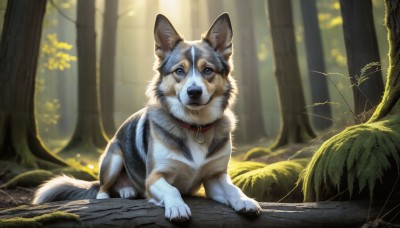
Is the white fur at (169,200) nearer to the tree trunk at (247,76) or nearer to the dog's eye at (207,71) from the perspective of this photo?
the dog's eye at (207,71)

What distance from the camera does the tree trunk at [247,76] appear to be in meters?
14.5

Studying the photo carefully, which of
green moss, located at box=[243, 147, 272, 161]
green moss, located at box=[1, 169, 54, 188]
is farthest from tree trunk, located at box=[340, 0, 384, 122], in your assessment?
green moss, located at box=[1, 169, 54, 188]

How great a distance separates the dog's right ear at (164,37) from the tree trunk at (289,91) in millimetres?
4988

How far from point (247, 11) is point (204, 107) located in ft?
A: 39.2

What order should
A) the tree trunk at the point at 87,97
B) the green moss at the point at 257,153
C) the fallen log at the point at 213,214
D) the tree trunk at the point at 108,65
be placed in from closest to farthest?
the fallen log at the point at 213,214 < the green moss at the point at 257,153 < the tree trunk at the point at 87,97 < the tree trunk at the point at 108,65

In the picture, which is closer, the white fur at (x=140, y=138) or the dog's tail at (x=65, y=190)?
the white fur at (x=140, y=138)

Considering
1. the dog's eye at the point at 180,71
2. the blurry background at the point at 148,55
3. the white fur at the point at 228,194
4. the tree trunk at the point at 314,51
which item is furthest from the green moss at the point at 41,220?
the tree trunk at the point at 314,51

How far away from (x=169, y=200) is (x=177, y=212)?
16 cm

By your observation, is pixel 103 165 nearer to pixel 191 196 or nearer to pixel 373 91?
pixel 191 196

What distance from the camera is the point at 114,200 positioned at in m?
3.09

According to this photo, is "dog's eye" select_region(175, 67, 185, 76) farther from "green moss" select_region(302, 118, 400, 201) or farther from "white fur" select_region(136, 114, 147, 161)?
"green moss" select_region(302, 118, 400, 201)

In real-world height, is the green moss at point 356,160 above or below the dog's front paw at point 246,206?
above

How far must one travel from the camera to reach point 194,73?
3.35 meters

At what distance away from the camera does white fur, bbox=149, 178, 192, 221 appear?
279cm
